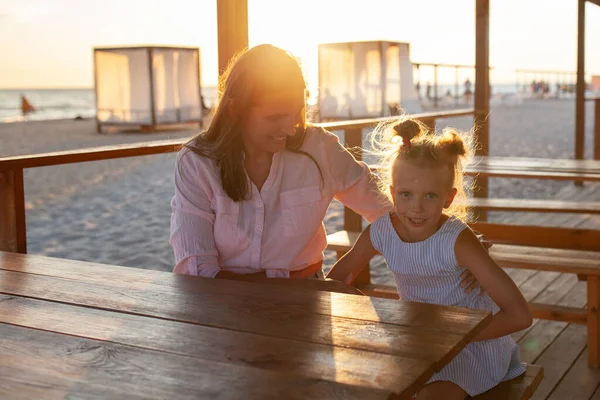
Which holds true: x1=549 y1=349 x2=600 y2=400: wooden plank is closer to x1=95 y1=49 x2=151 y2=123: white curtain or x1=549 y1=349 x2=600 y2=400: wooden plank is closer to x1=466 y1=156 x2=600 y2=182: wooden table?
x1=466 y1=156 x2=600 y2=182: wooden table

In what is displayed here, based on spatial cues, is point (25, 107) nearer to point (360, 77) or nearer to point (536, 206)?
point (360, 77)

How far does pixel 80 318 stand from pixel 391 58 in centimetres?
1657

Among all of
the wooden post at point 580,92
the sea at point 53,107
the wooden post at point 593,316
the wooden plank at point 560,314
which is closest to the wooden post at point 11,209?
the wooden plank at point 560,314

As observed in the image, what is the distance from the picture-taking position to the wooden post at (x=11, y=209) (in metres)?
2.12

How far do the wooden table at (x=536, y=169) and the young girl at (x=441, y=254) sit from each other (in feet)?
6.46

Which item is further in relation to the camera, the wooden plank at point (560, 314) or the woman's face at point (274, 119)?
the wooden plank at point (560, 314)

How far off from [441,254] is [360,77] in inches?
615

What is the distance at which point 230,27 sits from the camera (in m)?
2.65

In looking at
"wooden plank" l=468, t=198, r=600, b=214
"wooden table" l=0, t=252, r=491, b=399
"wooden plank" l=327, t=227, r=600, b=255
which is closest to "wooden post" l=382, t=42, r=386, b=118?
"wooden plank" l=468, t=198, r=600, b=214

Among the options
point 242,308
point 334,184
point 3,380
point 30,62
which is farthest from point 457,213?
point 30,62

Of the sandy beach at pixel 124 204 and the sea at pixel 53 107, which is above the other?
the sea at pixel 53 107

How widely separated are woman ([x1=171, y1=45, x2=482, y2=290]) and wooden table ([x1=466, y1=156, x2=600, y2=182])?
1920 mm

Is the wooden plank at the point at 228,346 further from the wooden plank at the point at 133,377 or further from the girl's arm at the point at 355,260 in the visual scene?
the girl's arm at the point at 355,260

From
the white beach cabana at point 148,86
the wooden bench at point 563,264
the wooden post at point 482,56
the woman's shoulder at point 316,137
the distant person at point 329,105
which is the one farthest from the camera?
the white beach cabana at point 148,86
